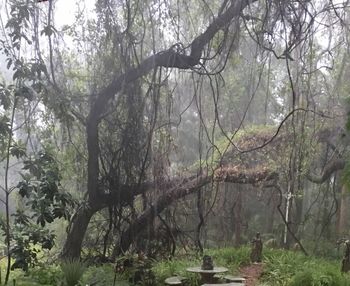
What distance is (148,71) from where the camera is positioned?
5.79 m

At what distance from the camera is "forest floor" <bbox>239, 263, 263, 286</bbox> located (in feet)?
20.4

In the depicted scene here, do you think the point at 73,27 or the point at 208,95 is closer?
the point at 73,27

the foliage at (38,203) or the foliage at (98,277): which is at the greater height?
the foliage at (38,203)

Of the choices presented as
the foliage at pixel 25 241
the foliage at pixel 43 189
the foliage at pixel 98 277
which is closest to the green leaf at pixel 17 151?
the foliage at pixel 43 189

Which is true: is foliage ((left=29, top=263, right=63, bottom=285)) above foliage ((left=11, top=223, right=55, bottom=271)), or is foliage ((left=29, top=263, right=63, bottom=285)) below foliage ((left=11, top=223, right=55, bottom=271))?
below

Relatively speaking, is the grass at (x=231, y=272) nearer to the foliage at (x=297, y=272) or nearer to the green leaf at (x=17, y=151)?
the foliage at (x=297, y=272)

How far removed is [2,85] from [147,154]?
6.22 ft

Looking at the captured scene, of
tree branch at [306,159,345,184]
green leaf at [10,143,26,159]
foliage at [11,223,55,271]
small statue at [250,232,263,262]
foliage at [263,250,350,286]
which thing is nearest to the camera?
foliage at [11,223,55,271]

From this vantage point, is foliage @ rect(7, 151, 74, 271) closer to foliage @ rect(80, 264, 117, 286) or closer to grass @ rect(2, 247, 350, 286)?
grass @ rect(2, 247, 350, 286)

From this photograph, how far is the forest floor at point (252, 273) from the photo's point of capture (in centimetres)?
621

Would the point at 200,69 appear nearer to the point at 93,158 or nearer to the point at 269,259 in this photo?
the point at 93,158

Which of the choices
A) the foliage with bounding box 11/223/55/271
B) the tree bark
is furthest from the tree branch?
the foliage with bounding box 11/223/55/271

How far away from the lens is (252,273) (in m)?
6.61

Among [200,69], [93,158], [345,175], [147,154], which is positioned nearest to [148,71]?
[200,69]
